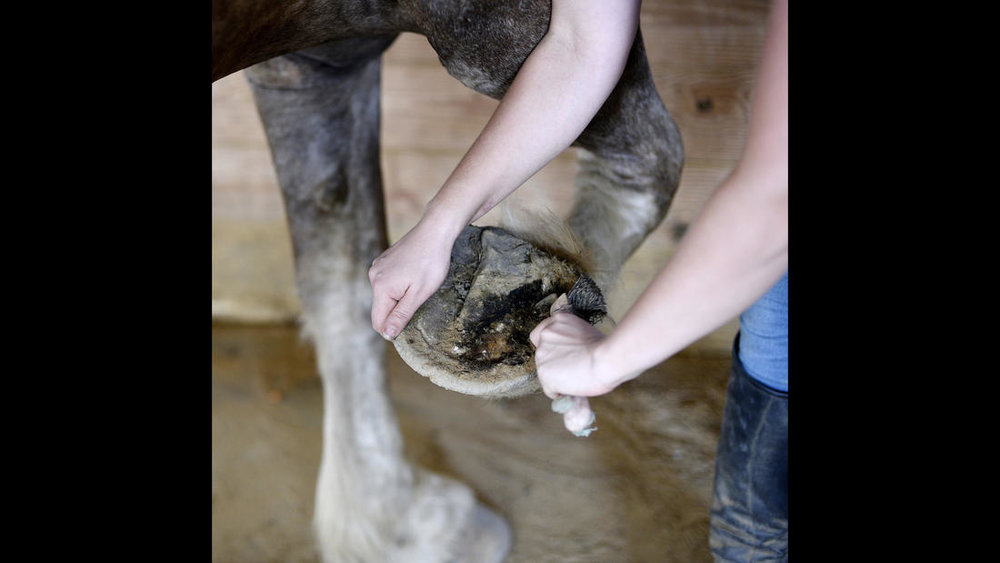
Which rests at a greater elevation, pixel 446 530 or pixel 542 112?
pixel 542 112

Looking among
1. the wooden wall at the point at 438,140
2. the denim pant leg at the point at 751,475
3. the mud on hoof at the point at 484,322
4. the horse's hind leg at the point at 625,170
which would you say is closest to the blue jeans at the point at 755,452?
the denim pant leg at the point at 751,475

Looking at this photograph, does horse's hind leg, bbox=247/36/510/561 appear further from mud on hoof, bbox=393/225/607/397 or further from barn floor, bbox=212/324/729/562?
mud on hoof, bbox=393/225/607/397

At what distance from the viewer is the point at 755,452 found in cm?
70

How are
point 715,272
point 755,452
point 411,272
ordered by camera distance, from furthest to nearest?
point 755,452 < point 411,272 < point 715,272

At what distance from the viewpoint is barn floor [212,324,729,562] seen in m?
0.94

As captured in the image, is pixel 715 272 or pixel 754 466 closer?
pixel 715 272

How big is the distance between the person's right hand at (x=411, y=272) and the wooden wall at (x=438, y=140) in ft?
2.23

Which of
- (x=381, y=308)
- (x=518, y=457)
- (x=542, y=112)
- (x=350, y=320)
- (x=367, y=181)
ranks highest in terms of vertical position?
(x=542, y=112)

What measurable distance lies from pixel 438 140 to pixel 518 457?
1.62ft

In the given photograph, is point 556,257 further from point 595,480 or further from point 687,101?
point 687,101

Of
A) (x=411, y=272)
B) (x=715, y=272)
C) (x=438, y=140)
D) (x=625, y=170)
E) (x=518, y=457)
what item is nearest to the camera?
(x=715, y=272)

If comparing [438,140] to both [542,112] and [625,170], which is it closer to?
[625,170]

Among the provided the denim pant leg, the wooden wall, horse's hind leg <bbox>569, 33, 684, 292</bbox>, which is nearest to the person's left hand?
horse's hind leg <bbox>569, 33, 684, 292</bbox>

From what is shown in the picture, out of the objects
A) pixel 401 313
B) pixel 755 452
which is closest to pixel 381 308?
pixel 401 313
